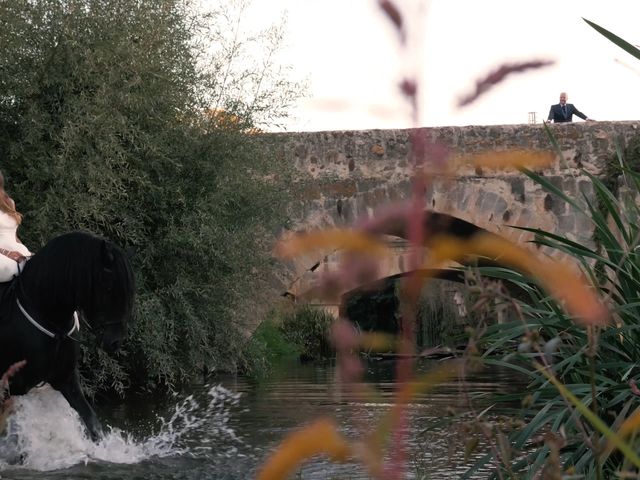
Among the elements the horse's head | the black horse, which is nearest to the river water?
the black horse

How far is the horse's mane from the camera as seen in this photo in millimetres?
5891

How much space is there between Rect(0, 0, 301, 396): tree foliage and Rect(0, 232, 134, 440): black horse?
3970 mm

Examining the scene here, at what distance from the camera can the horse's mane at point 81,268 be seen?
589 cm

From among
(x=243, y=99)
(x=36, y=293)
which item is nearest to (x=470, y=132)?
(x=243, y=99)

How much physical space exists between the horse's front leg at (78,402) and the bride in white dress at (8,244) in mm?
665

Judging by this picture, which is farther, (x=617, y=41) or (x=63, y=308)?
(x=63, y=308)

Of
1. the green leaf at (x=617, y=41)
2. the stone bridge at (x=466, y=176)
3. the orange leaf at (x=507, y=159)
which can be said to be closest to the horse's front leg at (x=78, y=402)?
the green leaf at (x=617, y=41)

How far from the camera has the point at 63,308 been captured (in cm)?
602

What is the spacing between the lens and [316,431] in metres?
0.97

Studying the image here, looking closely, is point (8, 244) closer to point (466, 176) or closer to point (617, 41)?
point (617, 41)

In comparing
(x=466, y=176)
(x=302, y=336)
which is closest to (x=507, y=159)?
(x=466, y=176)

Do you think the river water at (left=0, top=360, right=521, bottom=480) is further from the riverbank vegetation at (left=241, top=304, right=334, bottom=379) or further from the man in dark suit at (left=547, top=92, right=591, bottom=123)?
the riverbank vegetation at (left=241, top=304, right=334, bottom=379)

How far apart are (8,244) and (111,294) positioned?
87cm

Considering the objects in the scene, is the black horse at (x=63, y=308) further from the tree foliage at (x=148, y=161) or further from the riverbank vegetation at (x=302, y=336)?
the riverbank vegetation at (x=302, y=336)
